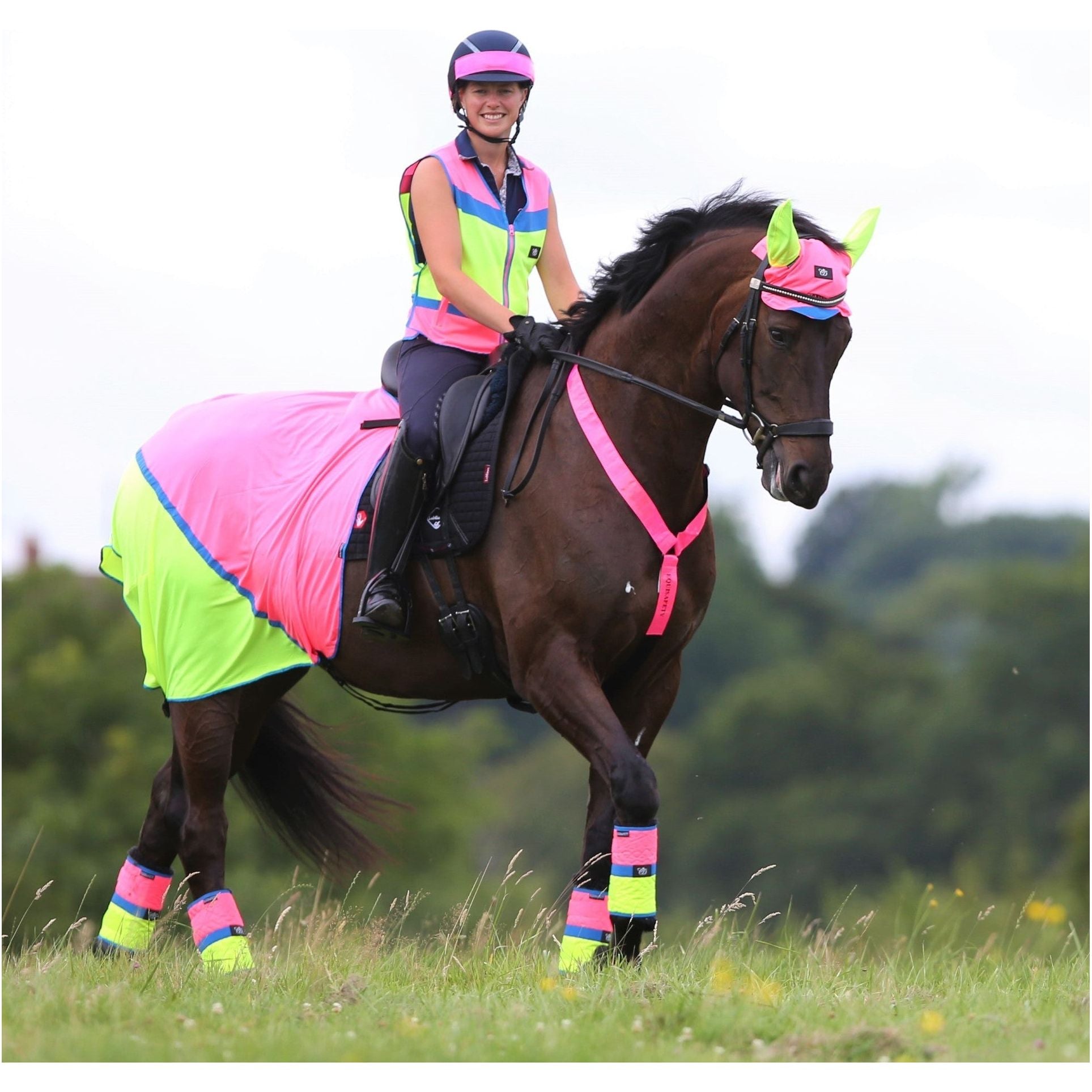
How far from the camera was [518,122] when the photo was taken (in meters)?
7.24

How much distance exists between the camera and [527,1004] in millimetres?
5859

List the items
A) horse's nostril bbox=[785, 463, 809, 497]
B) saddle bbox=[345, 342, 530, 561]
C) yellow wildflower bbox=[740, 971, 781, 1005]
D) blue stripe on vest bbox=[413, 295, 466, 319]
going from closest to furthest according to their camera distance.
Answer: yellow wildflower bbox=[740, 971, 781, 1005] → horse's nostril bbox=[785, 463, 809, 497] → saddle bbox=[345, 342, 530, 561] → blue stripe on vest bbox=[413, 295, 466, 319]

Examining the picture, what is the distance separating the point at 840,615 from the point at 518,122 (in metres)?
85.1

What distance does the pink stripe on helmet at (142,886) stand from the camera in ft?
26.0

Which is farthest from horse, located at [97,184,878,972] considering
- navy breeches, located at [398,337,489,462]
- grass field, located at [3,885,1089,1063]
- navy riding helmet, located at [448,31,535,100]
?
navy riding helmet, located at [448,31,535,100]

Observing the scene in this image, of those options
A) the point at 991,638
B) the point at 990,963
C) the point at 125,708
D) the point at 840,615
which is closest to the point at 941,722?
the point at 991,638

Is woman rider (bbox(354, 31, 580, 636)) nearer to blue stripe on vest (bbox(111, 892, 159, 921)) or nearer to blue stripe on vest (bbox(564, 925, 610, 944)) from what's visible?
blue stripe on vest (bbox(564, 925, 610, 944))

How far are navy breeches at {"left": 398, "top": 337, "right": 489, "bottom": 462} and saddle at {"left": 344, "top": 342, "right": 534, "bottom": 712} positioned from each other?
51 mm

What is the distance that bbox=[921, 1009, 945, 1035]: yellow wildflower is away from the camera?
547cm

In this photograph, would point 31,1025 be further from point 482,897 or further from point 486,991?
point 482,897

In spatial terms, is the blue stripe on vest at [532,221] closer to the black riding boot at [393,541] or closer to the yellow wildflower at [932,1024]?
the black riding boot at [393,541]

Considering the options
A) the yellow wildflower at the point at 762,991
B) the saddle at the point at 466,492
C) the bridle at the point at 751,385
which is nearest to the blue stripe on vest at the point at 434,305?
the saddle at the point at 466,492

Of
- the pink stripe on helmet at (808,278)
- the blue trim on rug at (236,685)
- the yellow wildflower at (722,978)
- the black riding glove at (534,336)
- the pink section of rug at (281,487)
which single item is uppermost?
the pink stripe on helmet at (808,278)

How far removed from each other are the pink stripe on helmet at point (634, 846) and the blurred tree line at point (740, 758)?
19795mm
